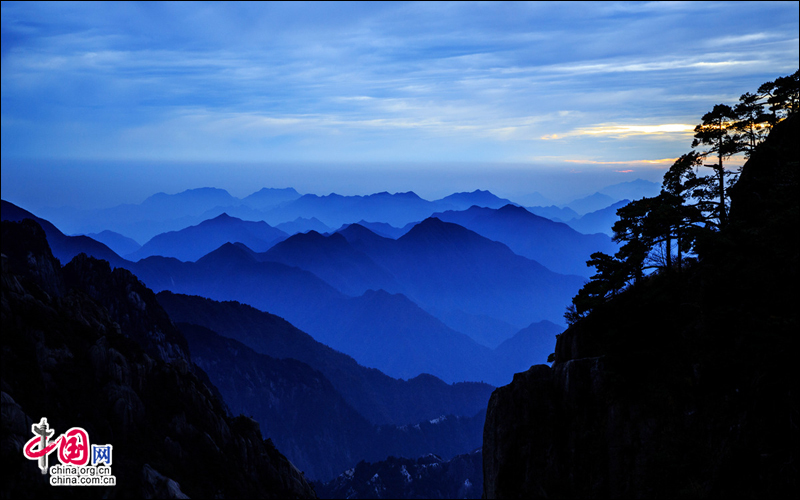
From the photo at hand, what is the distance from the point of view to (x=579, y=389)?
33406 millimetres

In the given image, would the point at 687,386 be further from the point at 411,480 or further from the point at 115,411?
the point at 411,480

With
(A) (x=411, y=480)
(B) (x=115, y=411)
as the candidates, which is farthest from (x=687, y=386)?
(A) (x=411, y=480)

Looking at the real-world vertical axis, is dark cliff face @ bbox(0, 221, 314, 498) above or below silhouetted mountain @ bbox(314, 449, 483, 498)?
above

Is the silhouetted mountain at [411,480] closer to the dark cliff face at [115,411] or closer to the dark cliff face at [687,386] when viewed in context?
the dark cliff face at [115,411]

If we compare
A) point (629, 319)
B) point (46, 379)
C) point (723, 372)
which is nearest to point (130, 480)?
point (46, 379)

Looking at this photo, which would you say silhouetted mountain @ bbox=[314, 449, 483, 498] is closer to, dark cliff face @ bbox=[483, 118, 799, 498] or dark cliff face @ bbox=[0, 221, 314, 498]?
dark cliff face @ bbox=[0, 221, 314, 498]

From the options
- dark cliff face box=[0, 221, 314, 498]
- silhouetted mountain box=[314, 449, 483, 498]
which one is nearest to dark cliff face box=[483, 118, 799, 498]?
dark cliff face box=[0, 221, 314, 498]

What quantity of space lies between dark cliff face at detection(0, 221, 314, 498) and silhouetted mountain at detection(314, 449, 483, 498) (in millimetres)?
92192

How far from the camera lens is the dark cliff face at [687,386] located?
85.4 ft

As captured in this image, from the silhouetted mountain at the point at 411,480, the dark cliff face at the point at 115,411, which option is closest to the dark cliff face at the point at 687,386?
the dark cliff face at the point at 115,411

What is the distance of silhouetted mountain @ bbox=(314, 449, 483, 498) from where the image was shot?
176500 mm

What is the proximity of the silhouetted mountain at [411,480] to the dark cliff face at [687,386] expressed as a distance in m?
154

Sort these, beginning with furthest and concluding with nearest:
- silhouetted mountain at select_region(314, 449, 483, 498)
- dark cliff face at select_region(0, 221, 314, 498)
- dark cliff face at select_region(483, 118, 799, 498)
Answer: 1. silhouetted mountain at select_region(314, 449, 483, 498)
2. dark cliff face at select_region(0, 221, 314, 498)
3. dark cliff face at select_region(483, 118, 799, 498)

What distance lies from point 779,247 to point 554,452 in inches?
724
